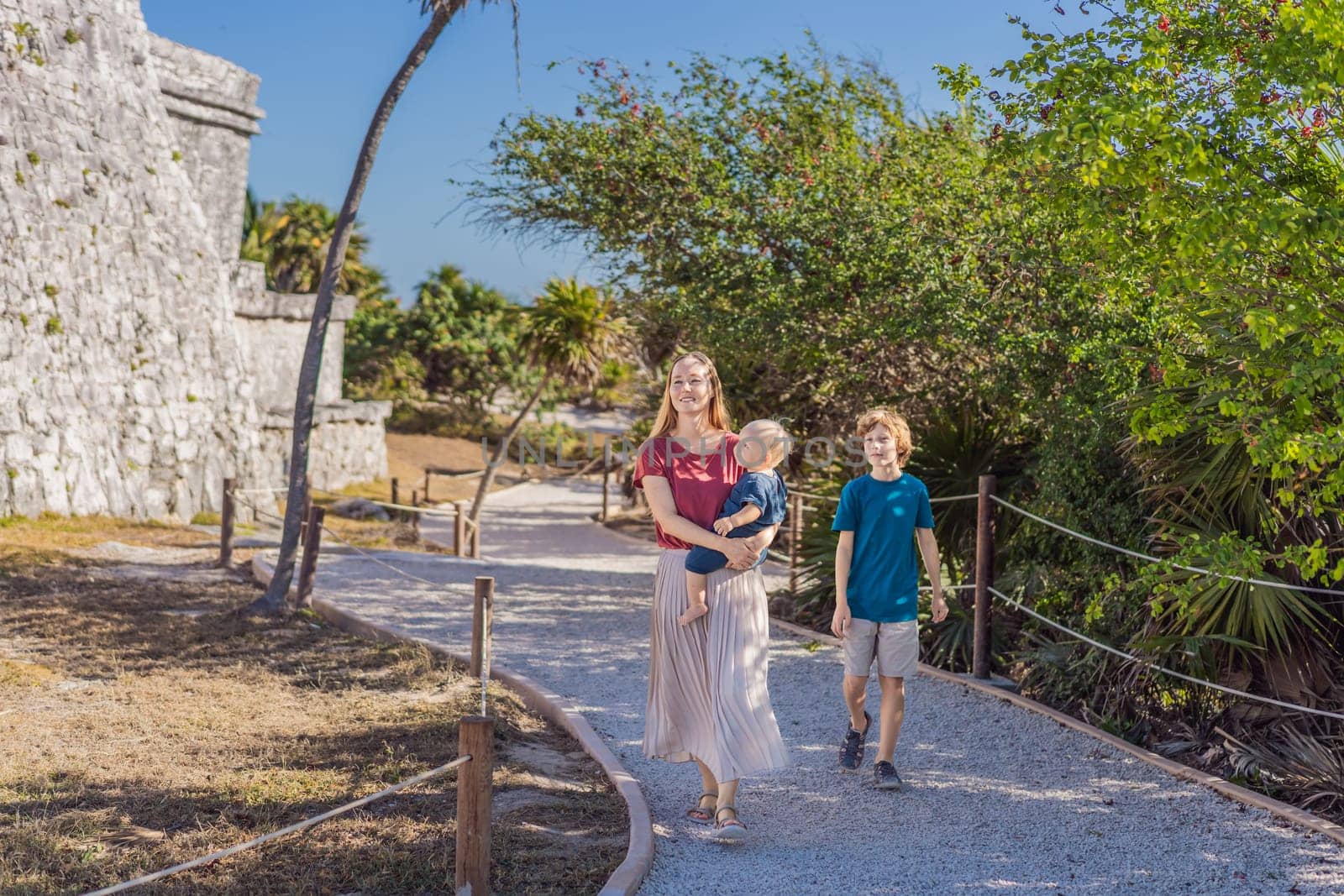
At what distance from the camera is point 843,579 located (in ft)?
16.4

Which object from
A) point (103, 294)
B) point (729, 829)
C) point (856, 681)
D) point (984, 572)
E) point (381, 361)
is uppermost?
point (381, 361)

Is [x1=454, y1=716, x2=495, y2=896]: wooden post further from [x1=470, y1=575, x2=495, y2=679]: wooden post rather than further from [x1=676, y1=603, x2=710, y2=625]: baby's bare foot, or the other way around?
[x1=470, y1=575, x2=495, y2=679]: wooden post

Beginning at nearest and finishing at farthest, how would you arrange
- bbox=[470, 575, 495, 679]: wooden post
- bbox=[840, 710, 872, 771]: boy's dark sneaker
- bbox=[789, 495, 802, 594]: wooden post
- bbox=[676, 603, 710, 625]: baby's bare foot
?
bbox=[676, 603, 710, 625]: baby's bare foot < bbox=[470, 575, 495, 679]: wooden post < bbox=[840, 710, 872, 771]: boy's dark sneaker < bbox=[789, 495, 802, 594]: wooden post

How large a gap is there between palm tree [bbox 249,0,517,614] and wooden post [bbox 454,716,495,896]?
5.65 meters

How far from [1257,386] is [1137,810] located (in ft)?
5.88

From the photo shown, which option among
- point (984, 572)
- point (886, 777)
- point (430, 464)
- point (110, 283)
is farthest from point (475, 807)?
point (430, 464)

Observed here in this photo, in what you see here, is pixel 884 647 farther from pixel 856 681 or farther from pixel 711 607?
pixel 711 607

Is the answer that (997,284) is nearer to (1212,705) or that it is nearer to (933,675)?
(933,675)

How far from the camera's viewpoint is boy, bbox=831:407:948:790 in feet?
16.3

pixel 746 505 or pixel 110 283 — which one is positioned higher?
pixel 110 283

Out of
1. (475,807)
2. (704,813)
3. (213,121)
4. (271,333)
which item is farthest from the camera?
(271,333)

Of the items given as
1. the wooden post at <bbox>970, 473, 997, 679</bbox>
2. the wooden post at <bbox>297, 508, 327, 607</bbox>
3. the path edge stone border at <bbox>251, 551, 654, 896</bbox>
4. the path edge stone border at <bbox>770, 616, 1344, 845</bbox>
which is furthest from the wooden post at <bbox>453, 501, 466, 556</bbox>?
the wooden post at <bbox>970, 473, 997, 679</bbox>

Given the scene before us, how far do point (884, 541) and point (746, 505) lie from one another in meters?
1.00

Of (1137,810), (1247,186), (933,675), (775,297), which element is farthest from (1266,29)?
(775,297)
